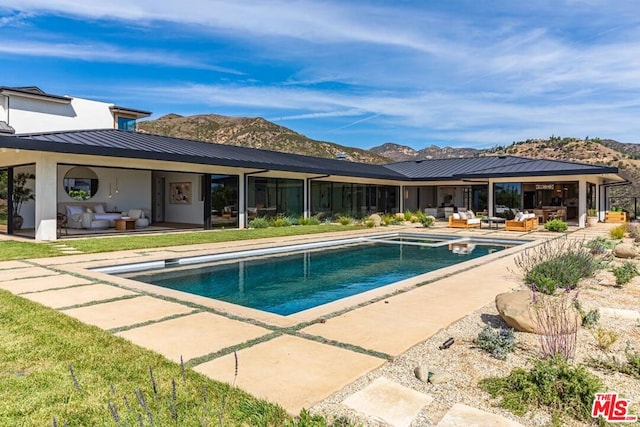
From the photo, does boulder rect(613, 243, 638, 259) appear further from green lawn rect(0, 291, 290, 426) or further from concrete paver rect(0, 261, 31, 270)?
concrete paver rect(0, 261, 31, 270)

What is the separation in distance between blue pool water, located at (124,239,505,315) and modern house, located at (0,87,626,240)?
623 centimetres

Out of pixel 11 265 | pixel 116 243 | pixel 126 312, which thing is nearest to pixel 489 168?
pixel 116 243

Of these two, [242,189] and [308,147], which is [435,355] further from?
[308,147]

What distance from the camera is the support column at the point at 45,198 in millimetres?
12625

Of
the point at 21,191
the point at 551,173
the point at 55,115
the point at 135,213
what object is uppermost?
the point at 55,115

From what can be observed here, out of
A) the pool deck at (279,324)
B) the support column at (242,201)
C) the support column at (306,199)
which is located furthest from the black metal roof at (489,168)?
the pool deck at (279,324)

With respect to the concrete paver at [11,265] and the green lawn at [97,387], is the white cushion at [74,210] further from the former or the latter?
the green lawn at [97,387]

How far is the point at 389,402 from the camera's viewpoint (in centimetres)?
283

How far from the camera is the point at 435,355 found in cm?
372

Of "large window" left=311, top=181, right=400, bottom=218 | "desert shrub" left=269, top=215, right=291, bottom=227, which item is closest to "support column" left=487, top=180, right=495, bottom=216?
"large window" left=311, top=181, right=400, bottom=218

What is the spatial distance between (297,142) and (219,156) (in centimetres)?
5060

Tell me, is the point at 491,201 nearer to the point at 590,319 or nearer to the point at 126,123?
the point at 590,319

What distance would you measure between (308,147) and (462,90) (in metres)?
36.1

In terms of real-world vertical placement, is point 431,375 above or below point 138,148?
below
